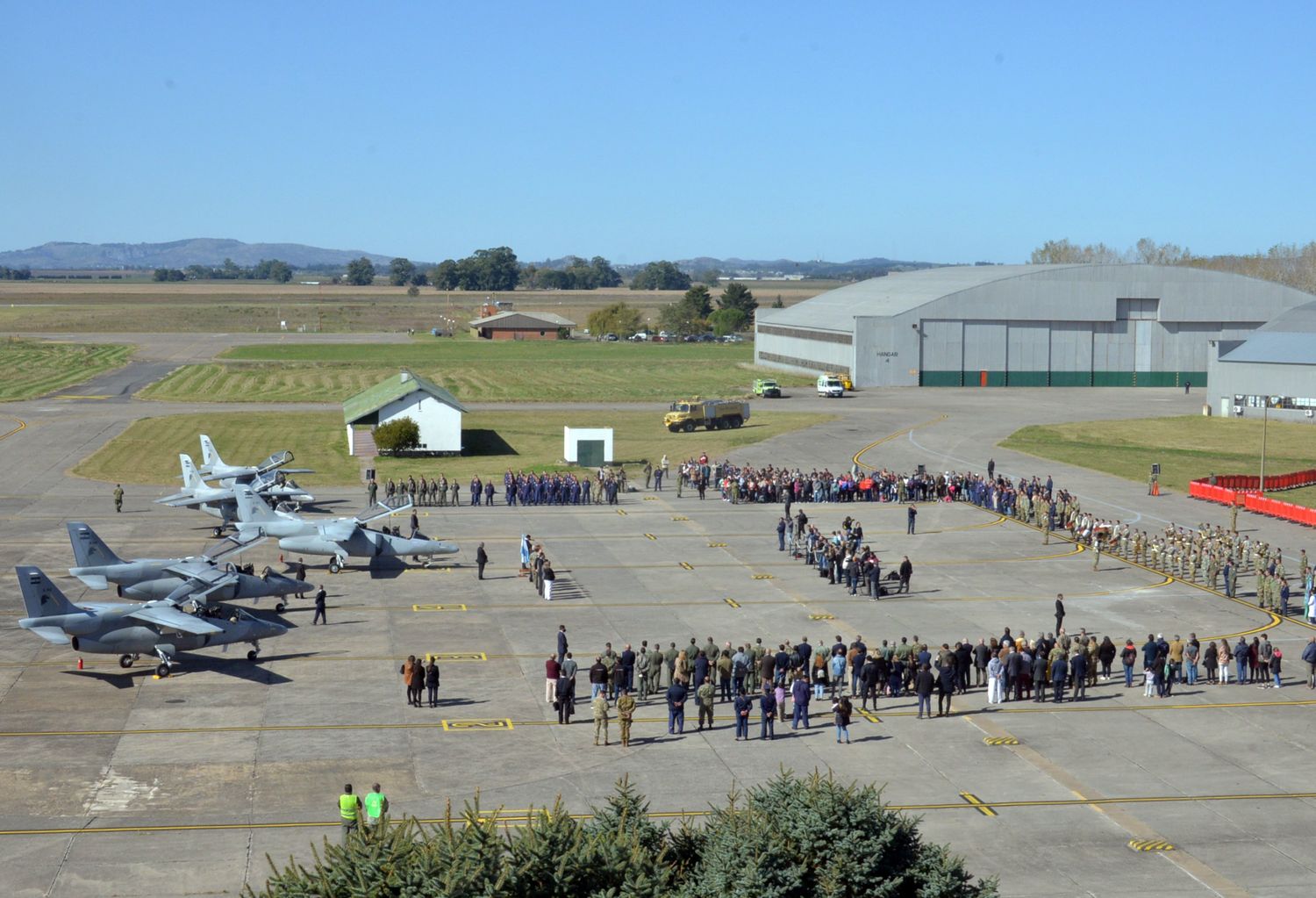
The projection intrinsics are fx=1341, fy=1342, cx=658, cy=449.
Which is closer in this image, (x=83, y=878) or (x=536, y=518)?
(x=83, y=878)

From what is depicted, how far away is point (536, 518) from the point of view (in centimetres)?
5256

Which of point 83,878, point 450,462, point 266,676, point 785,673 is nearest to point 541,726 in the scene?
point 785,673

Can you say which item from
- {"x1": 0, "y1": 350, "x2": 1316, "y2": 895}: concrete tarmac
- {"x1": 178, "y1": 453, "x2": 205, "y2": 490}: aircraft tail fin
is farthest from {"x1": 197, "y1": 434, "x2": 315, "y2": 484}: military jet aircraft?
{"x1": 0, "y1": 350, "x2": 1316, "y2": 895}: concrete tarmac

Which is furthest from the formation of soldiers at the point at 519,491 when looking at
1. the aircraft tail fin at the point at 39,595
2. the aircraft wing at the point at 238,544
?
the aircraft tail fin at the point at 39,595

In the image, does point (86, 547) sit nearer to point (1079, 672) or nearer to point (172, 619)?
point (172, 619)

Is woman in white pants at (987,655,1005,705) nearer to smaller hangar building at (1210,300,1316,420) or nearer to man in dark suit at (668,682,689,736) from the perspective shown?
man in dark suit at (668,682,689,736)

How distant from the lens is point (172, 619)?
101ft

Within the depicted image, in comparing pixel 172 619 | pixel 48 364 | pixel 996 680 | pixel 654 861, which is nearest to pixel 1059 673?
pixel 996 680

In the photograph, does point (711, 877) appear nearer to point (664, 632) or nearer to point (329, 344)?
point (664, 632)

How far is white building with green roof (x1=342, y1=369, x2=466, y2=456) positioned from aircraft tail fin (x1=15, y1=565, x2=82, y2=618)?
36.6 metres

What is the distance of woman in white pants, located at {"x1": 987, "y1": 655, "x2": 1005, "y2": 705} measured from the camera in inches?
1161

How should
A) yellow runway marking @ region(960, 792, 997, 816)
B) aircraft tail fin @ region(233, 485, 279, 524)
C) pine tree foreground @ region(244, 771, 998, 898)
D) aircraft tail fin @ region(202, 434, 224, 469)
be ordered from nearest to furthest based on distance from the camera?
pine tree foreground @ region(244, 771, 998, 898) → yellow runway marking @ region(960, 792, 997, 816) → aircraft tail fin @ region(233, 485, 279, 524) → aircraft tail fin @ region(202, 434, 224, 469)

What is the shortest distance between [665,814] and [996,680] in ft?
33.2

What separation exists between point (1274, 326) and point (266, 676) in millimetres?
79120
